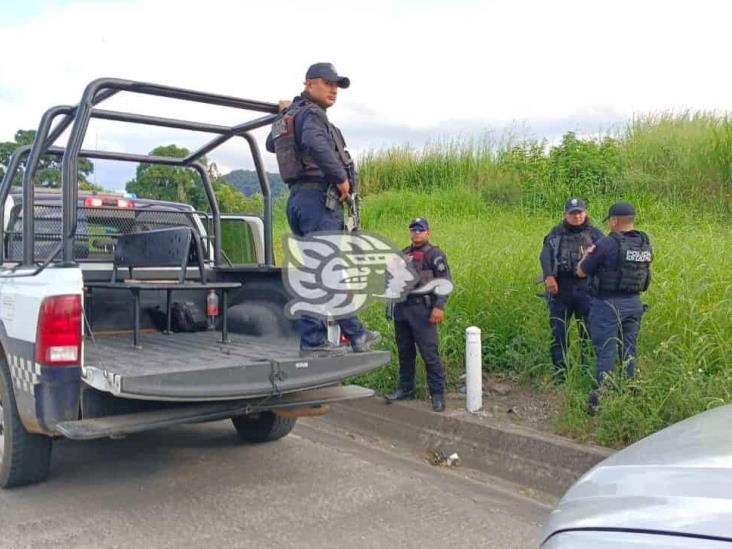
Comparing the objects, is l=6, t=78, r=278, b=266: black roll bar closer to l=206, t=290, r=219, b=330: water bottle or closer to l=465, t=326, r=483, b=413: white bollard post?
l=206, t=290, r=219, b=330: water bottle

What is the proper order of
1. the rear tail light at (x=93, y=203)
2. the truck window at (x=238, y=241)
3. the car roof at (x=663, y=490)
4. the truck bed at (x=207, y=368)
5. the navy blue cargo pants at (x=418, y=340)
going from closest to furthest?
the car roof at (x=663, y=490) → the truck bed at (x=207, y=368) → the rear tail light at (x=93, y=203) → the navy blue cargo pants at (x=418, y=340) → the truck window at (x=238, y=241)

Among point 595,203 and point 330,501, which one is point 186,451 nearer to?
point 330,501

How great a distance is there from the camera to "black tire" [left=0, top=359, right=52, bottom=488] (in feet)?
13.9

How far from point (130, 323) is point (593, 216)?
6210 millimetres

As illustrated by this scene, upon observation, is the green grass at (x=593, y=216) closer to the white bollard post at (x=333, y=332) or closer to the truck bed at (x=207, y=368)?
the white bollard post at (x=333, y=332)

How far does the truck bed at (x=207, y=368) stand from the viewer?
3.72m

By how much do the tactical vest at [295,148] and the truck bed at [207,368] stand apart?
1.15 m

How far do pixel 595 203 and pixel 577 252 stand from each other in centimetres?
437

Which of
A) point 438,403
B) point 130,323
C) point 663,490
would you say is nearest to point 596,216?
point 438,403

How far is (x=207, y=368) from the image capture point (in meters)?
3.92

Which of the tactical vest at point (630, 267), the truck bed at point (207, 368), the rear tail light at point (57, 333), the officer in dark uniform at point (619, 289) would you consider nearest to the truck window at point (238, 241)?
the truck bed at point (207, 368)

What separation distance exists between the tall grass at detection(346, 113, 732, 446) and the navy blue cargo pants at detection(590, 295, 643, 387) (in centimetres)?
16

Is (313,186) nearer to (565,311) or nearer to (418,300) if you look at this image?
(418,300)

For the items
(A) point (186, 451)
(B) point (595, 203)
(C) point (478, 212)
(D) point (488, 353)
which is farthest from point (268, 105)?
(C) point (478, 212)
